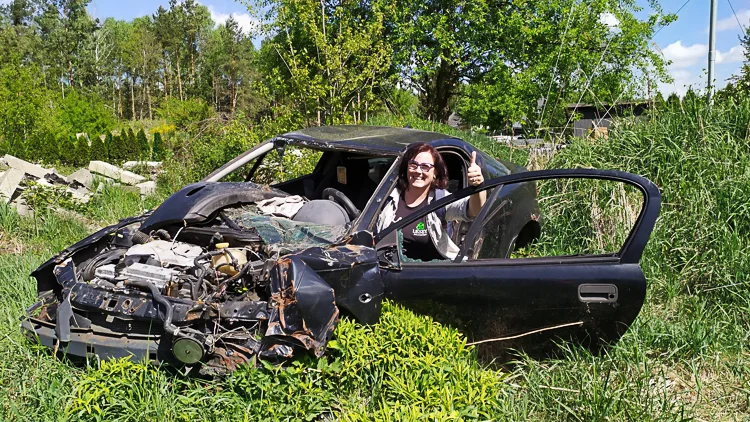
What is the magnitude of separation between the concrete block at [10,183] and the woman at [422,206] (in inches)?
261

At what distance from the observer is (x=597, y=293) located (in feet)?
9.14

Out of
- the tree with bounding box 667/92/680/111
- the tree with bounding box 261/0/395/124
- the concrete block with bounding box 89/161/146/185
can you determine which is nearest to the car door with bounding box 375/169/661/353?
the tree with bounding box 667/92/680/111

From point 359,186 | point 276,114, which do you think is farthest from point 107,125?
point 359,186

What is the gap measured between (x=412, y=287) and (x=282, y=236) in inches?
35.7

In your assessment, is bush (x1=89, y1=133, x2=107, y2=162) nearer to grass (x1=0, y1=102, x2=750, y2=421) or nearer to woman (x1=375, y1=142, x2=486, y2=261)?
grass (x1=0, y1=102, x2=750, y2=421)

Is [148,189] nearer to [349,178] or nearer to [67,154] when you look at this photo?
[349,178]

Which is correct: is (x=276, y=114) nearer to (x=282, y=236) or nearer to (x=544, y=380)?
(x=282, y=236)

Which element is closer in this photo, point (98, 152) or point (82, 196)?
point (82, 196)

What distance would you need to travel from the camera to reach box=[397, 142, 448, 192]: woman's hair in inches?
142

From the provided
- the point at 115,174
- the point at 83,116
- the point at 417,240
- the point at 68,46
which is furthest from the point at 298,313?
the point at 68,46

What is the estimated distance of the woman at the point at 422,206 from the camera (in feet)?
11.5

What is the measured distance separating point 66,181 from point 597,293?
1004 centimetres

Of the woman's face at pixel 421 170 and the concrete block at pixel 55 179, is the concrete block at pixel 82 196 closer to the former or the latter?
the concrete block at pixel 55 179

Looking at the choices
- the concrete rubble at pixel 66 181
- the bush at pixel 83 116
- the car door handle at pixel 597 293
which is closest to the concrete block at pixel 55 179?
the concrete rubble at pixel 66 181
